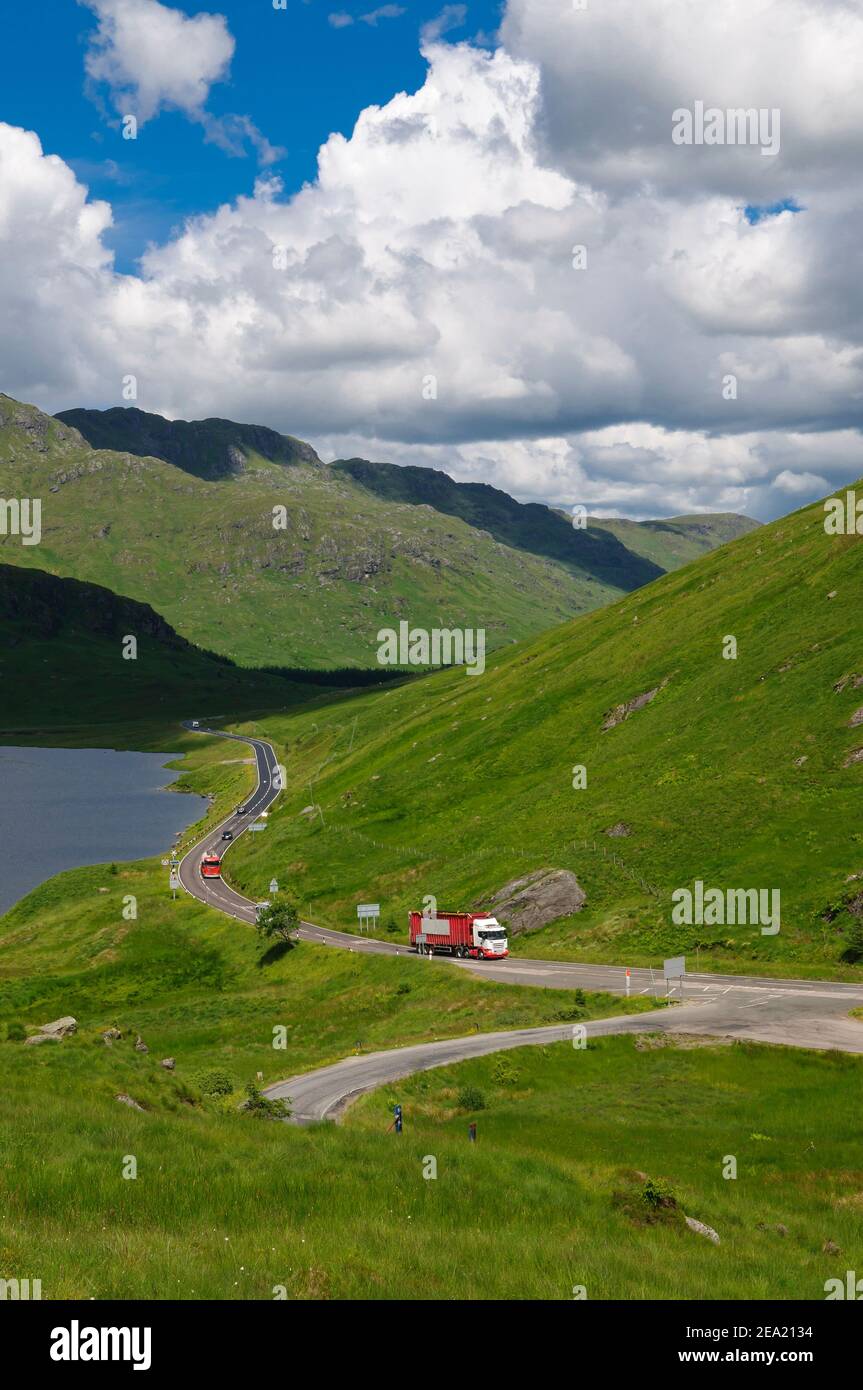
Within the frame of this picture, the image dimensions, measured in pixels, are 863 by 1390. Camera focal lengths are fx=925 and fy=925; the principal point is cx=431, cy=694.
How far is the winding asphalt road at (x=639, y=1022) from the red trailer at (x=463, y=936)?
169 inches

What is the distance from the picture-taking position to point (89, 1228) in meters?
18.8

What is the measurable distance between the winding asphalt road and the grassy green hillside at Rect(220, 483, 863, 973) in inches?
219

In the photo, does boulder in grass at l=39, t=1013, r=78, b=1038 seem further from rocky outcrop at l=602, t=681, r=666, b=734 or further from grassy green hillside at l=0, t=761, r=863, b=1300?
rocky outcrop at l=602, t=681, r=666, b=734

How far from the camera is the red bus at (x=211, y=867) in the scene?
455 feet

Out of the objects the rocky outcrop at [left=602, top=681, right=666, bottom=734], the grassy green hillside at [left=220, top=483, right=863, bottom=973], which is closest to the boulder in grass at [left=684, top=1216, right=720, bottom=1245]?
the grassy green hillside at [left=220, top=483, right=863, bottom=973]

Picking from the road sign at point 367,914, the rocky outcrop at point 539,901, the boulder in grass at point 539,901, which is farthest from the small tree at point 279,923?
the rocky outcrop at point 539,901

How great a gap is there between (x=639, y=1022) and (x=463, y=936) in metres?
30.1

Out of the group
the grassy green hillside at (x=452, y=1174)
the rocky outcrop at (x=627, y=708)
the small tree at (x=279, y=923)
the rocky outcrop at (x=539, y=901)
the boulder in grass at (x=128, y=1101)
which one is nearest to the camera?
the grassy green hillside at (x=452, y=1174)

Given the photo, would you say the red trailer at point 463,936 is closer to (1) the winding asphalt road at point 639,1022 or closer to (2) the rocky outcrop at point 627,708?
(1) the winding asphalt road at point 639,1022

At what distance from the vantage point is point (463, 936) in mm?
88438

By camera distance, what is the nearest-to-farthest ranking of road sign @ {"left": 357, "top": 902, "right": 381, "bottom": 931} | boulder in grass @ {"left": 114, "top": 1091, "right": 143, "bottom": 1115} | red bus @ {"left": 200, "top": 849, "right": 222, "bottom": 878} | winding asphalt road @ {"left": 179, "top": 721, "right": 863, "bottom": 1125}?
boulder in grass @ {"left": 114, "top": 1091, "right": 143, "bottom": 1115} → winding asphalt road @ {"left": 179, "top": 721, "right": 863, "bottom": 1125} → road sign @ {"left": 357, "top": 902, "right": 381, "bottom": 931} → red bus @ {"left": 200, "top": 849, "right": 222, "bottom": 878}

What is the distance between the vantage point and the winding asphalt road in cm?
5259

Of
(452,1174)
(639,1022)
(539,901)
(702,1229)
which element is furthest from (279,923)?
(702,1229)
